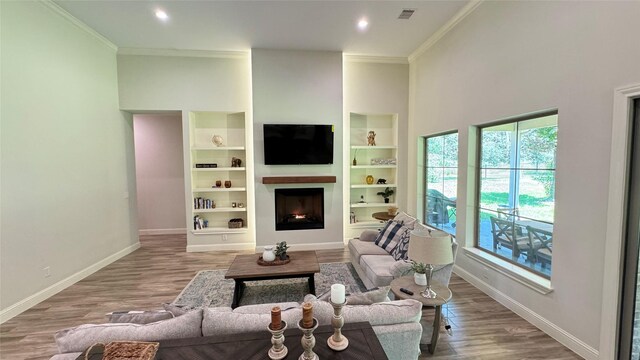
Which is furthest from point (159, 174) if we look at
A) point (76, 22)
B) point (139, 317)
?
point (139, 317)

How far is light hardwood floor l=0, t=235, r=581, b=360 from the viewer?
2.44m

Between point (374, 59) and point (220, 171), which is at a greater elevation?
point (374, 59)

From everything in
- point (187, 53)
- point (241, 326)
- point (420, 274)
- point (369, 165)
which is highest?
point (187, 53)

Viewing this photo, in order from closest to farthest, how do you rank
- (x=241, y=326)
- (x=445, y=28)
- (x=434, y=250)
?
(x=241, y=326)
(x=434, y=250)
(x=445, y=28)

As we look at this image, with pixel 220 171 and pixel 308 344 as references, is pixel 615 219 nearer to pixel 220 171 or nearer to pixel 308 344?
pixel 308 344

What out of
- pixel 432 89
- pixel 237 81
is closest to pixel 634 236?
pixel 432 89

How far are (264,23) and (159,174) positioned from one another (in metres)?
4.57

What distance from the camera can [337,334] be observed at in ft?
4.78

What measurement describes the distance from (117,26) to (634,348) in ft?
23.6

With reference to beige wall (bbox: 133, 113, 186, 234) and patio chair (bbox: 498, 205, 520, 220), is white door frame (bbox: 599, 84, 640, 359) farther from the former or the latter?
beige wall (bbox: 133, 113, 186, 234)

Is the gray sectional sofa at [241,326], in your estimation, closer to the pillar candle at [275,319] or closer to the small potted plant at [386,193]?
the pillar candle at [275,319]

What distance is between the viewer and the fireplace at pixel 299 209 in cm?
532

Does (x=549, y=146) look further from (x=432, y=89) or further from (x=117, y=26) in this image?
(x=117, y=26)

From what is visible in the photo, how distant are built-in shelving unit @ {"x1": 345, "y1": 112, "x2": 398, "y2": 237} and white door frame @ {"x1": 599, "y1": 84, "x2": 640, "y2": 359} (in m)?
3.69
